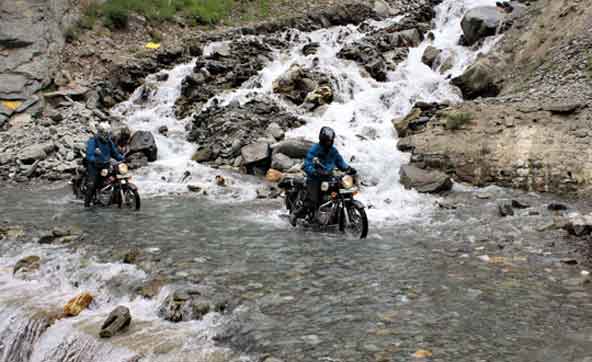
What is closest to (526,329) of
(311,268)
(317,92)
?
(311,268)

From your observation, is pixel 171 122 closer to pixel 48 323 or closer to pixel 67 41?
pixel 67 41

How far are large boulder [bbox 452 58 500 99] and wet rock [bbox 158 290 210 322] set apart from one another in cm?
1578

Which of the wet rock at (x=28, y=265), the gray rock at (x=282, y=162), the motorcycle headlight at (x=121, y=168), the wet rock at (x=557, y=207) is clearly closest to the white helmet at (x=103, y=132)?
the motorcycle headlight at (x=121, y=168)

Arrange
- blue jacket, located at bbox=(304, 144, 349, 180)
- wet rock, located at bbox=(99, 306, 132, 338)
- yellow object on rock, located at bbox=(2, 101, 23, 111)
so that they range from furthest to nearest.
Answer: yellow object on rock, located at bbox=(2, 101, 23, 111), blue jacket, located at bbox=(304, 144, 349, 180), wet rock, located at bbox=(99, 306, 132, 338)

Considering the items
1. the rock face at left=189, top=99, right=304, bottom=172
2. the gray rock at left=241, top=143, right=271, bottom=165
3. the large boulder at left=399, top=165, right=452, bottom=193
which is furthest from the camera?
the rock face at left=189, top=99, right=304, bottom=172

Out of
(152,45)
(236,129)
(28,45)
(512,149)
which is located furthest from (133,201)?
(152,45)

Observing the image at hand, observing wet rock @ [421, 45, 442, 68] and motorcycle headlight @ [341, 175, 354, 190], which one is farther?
wet rock @ [421, 45, 442, 68]

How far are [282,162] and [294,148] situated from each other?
2.25 ft

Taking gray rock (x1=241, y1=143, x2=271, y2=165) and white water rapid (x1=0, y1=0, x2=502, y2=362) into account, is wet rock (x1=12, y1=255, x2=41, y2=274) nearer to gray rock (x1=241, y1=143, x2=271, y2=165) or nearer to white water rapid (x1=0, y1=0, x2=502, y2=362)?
white water rapid (x1=0, y1=0, x2=502, y2=362)

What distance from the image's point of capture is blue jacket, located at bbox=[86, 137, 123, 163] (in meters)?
12.8

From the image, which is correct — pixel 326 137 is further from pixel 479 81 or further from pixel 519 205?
pixel 479 81

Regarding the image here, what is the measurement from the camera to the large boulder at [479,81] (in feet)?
63.5

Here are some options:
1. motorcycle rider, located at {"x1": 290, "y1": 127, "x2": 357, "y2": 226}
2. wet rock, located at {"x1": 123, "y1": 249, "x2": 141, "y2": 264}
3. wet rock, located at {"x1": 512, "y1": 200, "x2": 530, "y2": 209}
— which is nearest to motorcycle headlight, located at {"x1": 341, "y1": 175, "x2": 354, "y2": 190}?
motorcycle rider, located at {"x1": 290, "y1": 127, "x2": 357, "y2": 226}

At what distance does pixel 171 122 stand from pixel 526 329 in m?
19.6
